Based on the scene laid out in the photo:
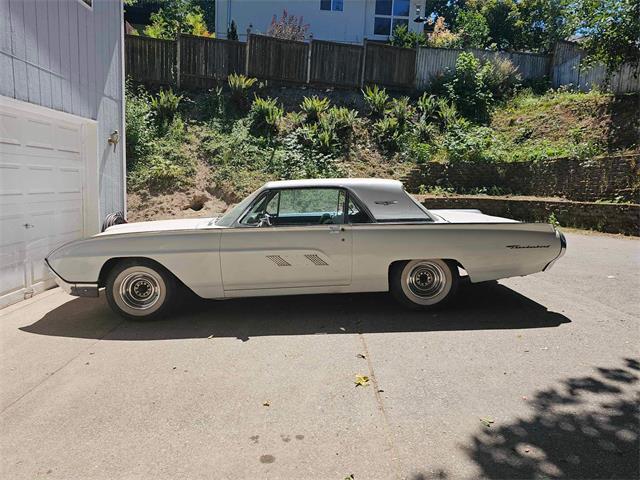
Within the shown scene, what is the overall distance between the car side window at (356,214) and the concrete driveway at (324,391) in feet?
3.47

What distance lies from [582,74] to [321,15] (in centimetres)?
1283

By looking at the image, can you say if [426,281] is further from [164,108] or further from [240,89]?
[240,89]

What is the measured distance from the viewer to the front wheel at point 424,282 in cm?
530

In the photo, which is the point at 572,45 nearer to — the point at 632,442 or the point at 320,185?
the point at 320,185

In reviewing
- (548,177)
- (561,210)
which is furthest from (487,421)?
(548,177)

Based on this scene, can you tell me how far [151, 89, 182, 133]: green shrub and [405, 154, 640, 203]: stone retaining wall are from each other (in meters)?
7.73

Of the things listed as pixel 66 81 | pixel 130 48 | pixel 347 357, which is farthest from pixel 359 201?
pixel 130 48

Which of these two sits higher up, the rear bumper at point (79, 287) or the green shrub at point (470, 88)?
the green shrub at point (470, 88)

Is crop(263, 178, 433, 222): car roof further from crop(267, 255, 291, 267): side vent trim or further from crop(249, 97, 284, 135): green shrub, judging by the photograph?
crop(249, 97, 284, 135): green shrub

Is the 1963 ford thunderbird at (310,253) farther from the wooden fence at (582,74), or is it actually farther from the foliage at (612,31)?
the wooden fence at (582,74)

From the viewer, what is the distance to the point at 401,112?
54.5 feet

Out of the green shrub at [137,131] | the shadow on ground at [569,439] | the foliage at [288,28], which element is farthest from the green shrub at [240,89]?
the shadow on ground at [569,439]

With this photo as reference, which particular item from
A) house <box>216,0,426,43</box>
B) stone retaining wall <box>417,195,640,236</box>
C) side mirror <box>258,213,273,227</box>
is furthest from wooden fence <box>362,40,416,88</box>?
side mirror <box>258,213,273,227</box>

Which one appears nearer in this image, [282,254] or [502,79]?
[282,254]
